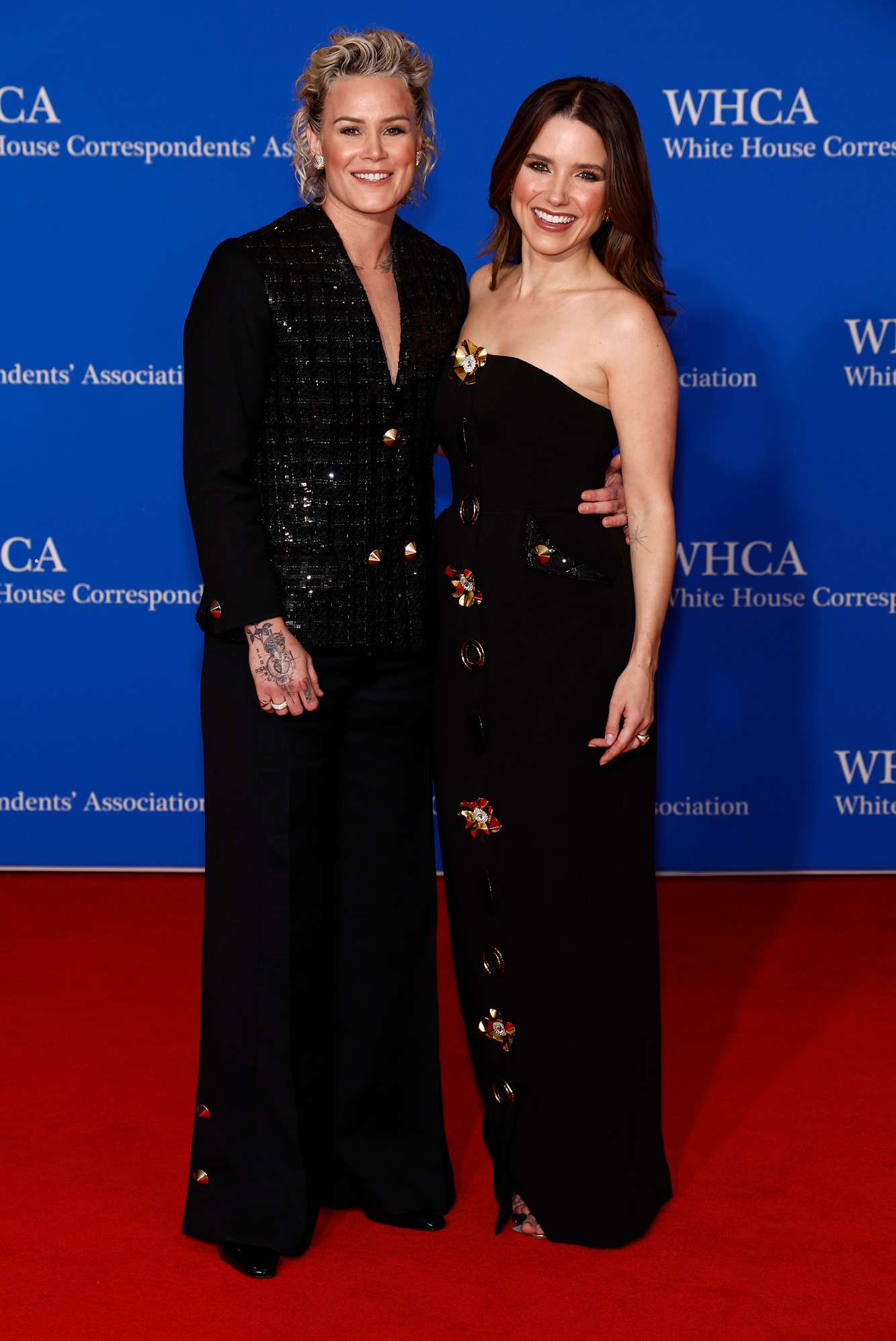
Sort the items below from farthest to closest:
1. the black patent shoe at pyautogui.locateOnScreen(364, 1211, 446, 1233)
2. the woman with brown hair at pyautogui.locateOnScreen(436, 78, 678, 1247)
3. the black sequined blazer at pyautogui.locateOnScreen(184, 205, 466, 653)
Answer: the black patent shoe at pyautogui.locateOnScreen(364, 1211, 446, 1233) → the woman with brown hair at pyautogui.locateOnScreen(436, 78, 678, 1247) → the black sequined blazer at pyautogui.locateOnScreen(184, 205, 466, 653)

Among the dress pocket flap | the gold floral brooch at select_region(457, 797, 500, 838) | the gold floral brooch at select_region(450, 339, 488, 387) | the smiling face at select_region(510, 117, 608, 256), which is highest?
the smiling face at select_region(510, 117, 608, 256)

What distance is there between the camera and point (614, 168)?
2117 mm

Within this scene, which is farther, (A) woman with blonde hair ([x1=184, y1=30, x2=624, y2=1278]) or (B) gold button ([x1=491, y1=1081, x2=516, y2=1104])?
(B) gold button ([x1=491, y1=1081, x2=516, y2=1104])

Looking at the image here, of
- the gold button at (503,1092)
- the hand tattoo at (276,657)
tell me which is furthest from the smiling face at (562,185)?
the gold button at (503,1092)

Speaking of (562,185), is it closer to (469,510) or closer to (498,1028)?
(469,510)

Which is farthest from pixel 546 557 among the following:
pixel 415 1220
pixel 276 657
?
pixel 415 1220

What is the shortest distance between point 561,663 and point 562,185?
70cm

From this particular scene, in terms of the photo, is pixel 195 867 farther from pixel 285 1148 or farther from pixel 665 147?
pixel 665 147

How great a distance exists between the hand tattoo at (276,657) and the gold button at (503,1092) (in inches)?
30.4

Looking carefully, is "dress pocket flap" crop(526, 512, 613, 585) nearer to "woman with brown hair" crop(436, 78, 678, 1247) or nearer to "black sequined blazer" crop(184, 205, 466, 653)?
"woman with brown hair" crop(436, 78, 678, 1247)

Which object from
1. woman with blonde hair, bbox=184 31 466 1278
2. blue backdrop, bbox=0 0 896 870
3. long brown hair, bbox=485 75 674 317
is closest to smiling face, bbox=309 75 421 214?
woman with blonde hair, bbox=184 31 466 1278

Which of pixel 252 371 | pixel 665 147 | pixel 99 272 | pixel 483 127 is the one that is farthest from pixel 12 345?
pixel 252 371

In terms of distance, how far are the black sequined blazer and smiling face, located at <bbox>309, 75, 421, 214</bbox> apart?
0.08m

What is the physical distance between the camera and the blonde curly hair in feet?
6.62
